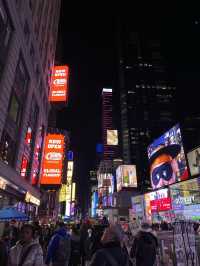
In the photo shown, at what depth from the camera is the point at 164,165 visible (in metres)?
38.3

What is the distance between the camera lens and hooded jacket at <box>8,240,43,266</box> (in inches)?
170

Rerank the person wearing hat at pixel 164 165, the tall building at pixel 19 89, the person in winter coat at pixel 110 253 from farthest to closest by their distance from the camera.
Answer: the person wearing hat at pixel 164 165
the tall building at pixel 19 89
the person in winter coat at pixel 110 253

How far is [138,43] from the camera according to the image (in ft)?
622

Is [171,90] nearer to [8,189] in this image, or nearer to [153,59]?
[153,59]

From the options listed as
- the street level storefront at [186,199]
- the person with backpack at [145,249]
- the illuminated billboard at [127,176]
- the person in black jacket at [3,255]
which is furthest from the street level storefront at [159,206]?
the person in black jacket at [3,255]

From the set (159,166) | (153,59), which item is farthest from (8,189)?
(153,59)

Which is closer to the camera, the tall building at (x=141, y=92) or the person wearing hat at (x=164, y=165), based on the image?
the person wearing hat at (x=164, y=165)

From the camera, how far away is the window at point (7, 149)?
22.5 m

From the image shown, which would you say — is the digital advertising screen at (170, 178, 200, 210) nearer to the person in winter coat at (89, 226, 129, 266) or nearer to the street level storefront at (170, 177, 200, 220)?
the street level storefront at (170, 177, 200, 220)

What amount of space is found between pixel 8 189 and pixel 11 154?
389cm

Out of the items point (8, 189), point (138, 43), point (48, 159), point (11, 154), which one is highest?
point (138, 43)

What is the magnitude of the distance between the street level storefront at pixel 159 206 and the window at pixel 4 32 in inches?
1120

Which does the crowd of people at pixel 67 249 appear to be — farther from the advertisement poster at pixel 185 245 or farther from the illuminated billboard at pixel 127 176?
the illuminated billboard at pixel 127 176

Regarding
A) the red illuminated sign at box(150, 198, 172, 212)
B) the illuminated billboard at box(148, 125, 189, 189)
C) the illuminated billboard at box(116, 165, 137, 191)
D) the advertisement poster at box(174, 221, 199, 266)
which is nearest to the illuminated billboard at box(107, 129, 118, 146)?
the illuminated billboard at box(116, 165, 137, 191)
